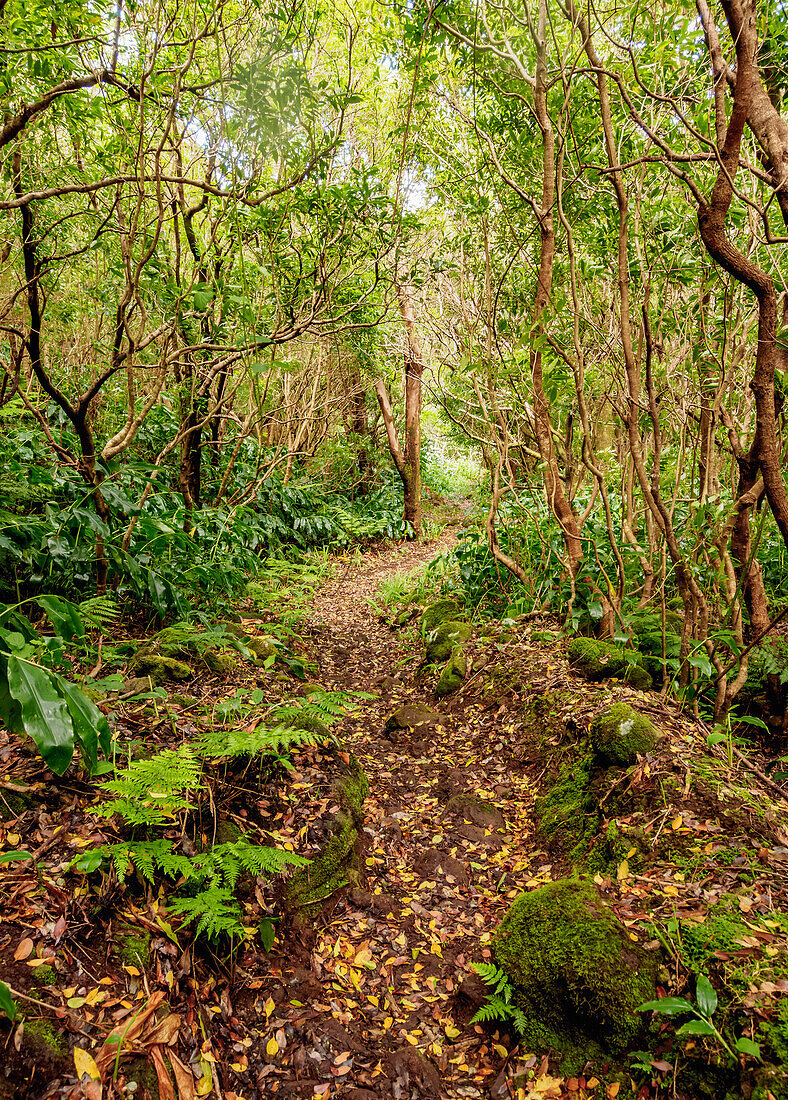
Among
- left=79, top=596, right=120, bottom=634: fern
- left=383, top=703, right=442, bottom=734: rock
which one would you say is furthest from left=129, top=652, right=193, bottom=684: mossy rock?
left=383, top=703, right=442, bottom=734: rock

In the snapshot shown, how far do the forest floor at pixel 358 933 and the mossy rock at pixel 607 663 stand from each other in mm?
179

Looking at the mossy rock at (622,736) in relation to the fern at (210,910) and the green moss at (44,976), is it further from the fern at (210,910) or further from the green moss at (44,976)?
the green moss at (44,976)

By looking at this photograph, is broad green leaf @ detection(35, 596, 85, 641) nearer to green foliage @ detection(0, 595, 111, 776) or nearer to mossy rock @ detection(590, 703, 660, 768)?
green foliage @ detection(0, 595, 111, 776)

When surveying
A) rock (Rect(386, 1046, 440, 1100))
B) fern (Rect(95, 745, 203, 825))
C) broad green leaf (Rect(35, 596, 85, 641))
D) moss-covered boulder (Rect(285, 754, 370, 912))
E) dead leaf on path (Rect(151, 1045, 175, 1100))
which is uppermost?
broad green leaf (Rect(35, 596, 85, 641))

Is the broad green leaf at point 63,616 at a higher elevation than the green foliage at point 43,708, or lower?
higher

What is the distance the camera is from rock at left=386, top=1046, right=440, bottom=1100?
205cm

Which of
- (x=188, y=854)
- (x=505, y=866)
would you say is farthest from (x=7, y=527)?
(x=505, y=866)

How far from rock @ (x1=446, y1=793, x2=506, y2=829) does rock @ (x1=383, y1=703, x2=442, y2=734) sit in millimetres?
930

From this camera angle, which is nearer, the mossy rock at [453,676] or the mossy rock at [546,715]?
the mossy rock at [546,715]

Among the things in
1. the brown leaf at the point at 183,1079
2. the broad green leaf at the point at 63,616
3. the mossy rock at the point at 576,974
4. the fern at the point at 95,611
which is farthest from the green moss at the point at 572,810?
the fern at the point at 95,611

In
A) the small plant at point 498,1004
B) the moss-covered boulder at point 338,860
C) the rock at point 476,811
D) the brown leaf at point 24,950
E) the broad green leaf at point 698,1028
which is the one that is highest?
the brown leaf at point 24,950

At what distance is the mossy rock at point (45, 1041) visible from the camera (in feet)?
5.26

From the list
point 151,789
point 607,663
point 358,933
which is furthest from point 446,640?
point 151,789

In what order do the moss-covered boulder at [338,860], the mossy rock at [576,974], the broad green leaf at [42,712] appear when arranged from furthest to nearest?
the moss-covered boulder at [338,860]
the mossy rock at [576,974]
the broad green leaf at [42,712]
